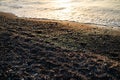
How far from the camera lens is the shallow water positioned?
34.9 feet

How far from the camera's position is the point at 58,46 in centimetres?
723

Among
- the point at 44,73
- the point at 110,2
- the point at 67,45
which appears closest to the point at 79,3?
the point at 110,2

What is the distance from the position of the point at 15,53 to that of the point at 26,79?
1468 millimetres

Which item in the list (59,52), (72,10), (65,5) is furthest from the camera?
(65,5)

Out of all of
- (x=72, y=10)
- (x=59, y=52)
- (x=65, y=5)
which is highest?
(x=65, y=5)

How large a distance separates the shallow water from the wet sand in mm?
1371

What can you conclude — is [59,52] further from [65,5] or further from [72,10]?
[65,5]

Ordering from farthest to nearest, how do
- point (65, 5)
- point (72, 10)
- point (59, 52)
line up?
point (65, 5) → point (72, 10) → point (59, 52)

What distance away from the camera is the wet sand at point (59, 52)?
5.76m

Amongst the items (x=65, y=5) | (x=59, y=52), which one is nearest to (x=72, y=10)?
(x=65, y=5)

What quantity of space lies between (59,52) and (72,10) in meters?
5.59

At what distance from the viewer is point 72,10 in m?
12.0

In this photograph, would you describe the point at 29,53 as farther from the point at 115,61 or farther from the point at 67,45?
the point at 115,61

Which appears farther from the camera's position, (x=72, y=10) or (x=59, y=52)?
(x=72, y=10)
